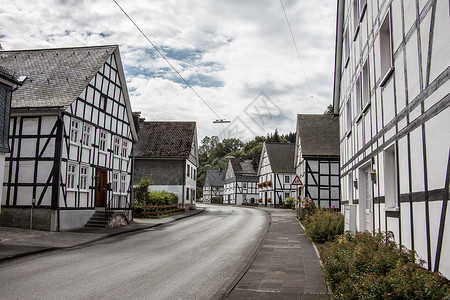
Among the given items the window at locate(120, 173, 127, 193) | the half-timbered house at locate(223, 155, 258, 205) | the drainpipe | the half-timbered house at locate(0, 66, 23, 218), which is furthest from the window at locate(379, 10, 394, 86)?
the half-timbered house at locate(223, 155, 258, 205)

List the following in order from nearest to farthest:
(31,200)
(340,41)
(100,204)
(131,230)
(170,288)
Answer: (170,288) → (340,41) → (31,200) → (131,230) → (100,204)

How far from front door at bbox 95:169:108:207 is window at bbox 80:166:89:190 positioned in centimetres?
105

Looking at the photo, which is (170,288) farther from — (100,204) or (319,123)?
(319,123)

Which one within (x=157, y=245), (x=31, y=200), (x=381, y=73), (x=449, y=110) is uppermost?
(x=381, y=73)

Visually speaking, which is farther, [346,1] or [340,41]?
[340,41]

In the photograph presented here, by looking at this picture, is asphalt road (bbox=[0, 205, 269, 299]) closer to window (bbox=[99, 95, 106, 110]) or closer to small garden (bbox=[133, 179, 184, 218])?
window (bbox=[99, 95, 106, 110])

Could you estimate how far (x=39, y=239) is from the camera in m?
15.0

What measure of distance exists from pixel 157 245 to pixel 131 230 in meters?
5.45

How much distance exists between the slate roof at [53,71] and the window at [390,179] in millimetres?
14274

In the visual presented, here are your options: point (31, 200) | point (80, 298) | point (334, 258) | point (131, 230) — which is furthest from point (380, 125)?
point (31, 200)

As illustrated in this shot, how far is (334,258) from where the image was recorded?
22.3 feet

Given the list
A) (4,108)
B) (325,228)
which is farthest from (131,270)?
(4,108)

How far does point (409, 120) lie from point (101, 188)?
61.4ft

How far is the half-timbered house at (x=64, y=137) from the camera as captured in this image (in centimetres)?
1780
